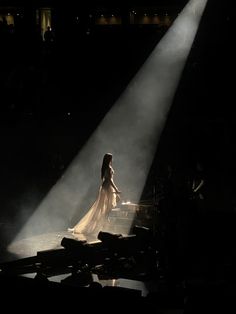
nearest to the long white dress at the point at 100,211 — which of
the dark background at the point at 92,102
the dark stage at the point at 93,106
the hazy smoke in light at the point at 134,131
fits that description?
the dark stage at the point at 93,106

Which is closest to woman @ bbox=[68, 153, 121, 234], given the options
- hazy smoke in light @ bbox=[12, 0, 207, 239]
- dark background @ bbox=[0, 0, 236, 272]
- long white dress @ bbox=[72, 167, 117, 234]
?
long white dress @ bbox=[72, 167, 117, 234]

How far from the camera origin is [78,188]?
719 inches

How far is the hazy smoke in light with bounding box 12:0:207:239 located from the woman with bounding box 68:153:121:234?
114 inches

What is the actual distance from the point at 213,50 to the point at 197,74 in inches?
42.7

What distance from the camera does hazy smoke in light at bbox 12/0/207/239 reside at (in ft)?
59.1

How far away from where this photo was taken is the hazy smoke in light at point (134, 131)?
18000 millimetres

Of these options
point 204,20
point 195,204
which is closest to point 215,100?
point 204,20

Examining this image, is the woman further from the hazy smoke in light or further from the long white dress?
the hazy smoke in light

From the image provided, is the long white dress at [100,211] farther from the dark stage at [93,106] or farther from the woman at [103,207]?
the dark stage at [93,106]

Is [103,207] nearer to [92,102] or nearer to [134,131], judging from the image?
[134,131]

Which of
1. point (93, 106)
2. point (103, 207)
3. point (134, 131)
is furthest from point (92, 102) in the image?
point (103, 207)

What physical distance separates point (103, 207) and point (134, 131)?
613 centimetres

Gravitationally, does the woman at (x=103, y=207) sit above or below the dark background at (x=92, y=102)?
below

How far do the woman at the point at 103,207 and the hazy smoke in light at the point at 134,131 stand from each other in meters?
2.88
